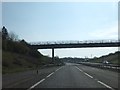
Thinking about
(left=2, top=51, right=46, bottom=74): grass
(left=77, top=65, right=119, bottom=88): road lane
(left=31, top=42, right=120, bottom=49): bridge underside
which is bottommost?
(left=2, top=51, right=46, bottom=74): grass

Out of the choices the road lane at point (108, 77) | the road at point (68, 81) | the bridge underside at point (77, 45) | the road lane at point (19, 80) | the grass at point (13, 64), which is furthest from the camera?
the bridge underside at point (77, 45)

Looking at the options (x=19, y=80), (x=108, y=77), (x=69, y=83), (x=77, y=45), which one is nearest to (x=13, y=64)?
(x=77, y=45)

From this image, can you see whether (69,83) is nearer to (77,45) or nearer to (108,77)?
(108,77)

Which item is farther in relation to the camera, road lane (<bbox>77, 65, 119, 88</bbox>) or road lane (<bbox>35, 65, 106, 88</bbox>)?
road lane (<bbox>77, 65, 119, 88</bbox>)

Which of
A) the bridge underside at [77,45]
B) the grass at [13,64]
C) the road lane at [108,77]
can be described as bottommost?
the grass at [13,64]

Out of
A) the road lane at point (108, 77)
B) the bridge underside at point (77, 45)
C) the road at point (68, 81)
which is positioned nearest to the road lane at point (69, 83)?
the road at point (68, 81)

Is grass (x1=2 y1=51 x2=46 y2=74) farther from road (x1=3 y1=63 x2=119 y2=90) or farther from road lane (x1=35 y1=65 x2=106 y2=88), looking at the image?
road lane (x1=35 y1=65 x2=106 y2=88)

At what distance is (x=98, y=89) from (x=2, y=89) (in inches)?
212

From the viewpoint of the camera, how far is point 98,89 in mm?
18891

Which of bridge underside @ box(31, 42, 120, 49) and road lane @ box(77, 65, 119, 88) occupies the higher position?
bridge underside @ box(31, 42, 120, 49)

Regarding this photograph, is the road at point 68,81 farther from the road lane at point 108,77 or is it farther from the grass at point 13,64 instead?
the grass at point 13,64

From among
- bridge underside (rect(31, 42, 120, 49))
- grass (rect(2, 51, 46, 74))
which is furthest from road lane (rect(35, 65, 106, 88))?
bridge underside (rect(31, 42, 120, 49))

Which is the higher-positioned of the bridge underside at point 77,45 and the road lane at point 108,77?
the bridge underside at point 77,45

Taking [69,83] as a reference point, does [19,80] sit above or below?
below
